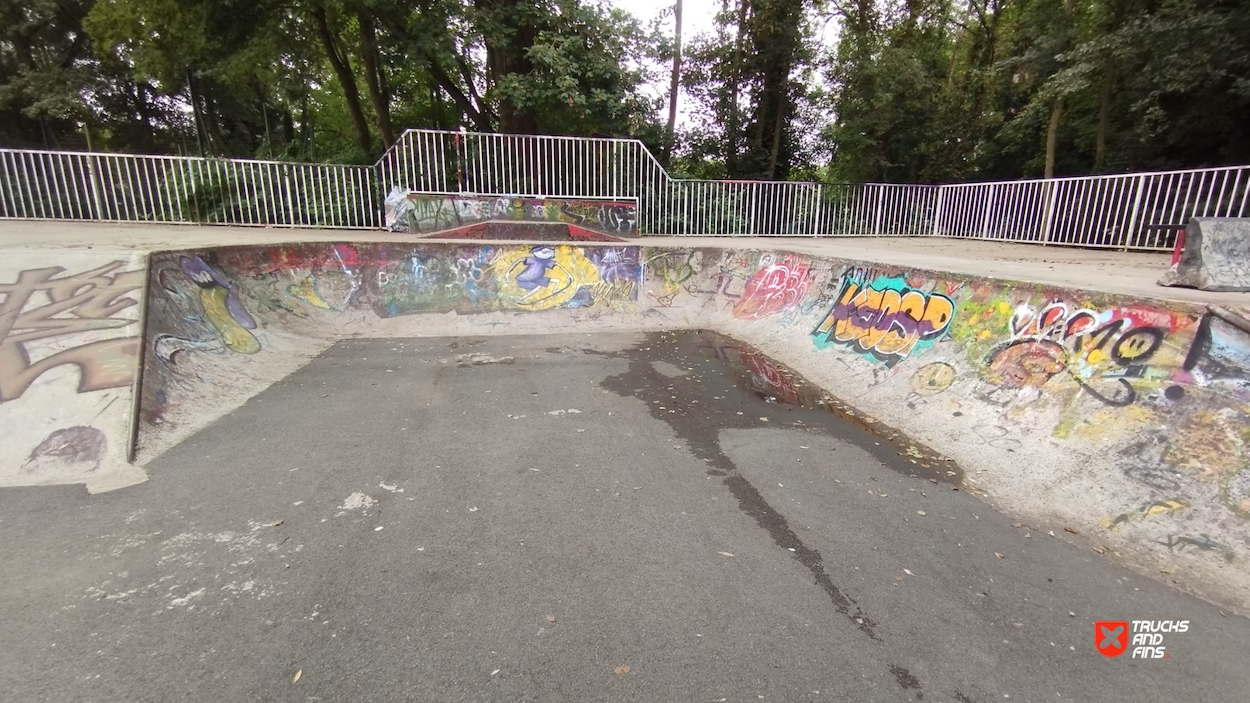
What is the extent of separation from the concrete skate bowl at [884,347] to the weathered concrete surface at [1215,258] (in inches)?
64.7

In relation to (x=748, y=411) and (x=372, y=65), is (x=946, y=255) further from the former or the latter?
(x=372, y=65)

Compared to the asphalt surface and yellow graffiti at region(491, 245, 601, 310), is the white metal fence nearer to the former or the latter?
yellow graffiti at region(491, 245, 601, 310)

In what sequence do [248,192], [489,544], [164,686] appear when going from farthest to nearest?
[248,192] → [489,544] → [164,686]

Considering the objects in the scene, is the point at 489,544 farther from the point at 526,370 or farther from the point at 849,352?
the point at 849,352

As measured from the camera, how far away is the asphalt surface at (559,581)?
231 cm

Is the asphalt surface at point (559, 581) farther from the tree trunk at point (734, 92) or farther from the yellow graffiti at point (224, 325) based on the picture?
the tree trunk at point (734, 92)

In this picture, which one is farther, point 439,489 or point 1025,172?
point 1025,172

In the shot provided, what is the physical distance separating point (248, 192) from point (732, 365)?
10.8m

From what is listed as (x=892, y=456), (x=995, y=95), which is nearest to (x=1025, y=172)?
(x=995, y=95)

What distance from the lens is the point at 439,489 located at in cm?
384

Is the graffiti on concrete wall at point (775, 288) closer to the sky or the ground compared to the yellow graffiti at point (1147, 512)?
closer to the sky

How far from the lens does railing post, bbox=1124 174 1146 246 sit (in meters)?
9.95

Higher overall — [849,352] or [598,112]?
[598,112]

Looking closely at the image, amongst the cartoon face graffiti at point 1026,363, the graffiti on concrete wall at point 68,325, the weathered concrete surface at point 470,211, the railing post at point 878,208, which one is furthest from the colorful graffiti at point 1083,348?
the railing post at point 878,208
